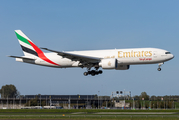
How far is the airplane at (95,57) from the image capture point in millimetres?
47594

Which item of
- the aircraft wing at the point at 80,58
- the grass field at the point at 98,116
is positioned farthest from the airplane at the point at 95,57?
the grass field at the point at 98,116

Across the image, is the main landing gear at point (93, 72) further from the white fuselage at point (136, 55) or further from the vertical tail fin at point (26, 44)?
the vertical tail fin at point (26, 44)

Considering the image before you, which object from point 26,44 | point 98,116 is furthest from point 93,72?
point 26,44

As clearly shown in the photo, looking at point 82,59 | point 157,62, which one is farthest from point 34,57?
point 157,62

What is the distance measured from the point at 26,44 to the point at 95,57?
59.7ft

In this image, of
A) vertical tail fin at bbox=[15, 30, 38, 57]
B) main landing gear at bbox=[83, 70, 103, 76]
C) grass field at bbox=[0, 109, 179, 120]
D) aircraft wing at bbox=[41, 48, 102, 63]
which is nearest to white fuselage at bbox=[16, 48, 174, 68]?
aircraft wing at bbox=[41, 48, 102, 63]

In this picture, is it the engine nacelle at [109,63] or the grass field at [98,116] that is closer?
the grass field at [98,116]

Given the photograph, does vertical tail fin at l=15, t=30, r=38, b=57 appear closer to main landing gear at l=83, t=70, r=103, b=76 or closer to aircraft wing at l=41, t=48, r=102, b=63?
aircraft wing at l=41, t=48, r=102, b=63

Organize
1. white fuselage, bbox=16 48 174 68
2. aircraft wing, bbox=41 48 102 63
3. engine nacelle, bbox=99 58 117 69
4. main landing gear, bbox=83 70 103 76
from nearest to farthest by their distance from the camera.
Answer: white fuselage, bbox=16 48 174 68 < engine nacelle, bbox=99 58 117 69 < aircraft wing, bbox=41 48 102 63 < main landing gear, bbox=83 70 103 76

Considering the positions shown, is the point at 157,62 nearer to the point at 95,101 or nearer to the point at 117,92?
the point at 117,92

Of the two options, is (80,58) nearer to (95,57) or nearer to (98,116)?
(95,57)

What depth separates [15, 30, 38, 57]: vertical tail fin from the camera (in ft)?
190

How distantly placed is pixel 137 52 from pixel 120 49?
3.62 meters

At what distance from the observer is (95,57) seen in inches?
2014
